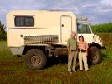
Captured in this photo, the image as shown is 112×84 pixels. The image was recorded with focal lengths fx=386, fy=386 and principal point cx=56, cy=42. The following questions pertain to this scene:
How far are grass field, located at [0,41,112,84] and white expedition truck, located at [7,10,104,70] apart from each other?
775 mm

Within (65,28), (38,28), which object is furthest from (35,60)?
(65,28)

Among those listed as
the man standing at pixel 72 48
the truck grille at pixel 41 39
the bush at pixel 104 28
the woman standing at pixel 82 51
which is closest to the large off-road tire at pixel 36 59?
the truck grille at pixel 41 39

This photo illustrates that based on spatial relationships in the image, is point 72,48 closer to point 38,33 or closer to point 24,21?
point 38,33

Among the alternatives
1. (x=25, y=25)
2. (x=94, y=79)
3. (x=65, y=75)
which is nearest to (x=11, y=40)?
(x=25, y=25)

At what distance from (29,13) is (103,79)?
6210mm

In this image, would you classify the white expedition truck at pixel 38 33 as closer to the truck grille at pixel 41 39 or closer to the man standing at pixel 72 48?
the truck grille at pixel 41 39

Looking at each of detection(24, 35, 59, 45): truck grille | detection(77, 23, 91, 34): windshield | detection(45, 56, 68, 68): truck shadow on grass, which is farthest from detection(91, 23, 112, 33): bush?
detection(24, 35, 59, 45): truck grille

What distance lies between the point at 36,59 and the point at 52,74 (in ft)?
8.23

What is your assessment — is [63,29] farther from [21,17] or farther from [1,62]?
[1,62]

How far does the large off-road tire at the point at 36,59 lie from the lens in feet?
62.0

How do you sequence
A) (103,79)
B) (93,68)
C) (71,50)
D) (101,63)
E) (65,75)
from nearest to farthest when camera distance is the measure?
(103,79) < (65,75) < (71,50) < (93,68) < (101,63)

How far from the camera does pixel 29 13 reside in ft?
62.3

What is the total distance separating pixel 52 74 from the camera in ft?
54.9

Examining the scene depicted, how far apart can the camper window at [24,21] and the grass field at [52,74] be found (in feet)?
7.09
